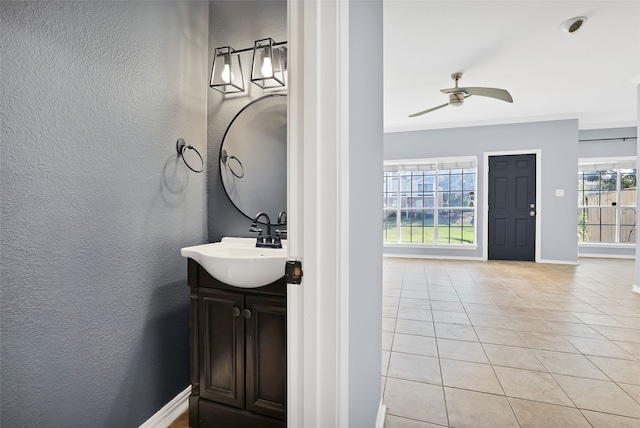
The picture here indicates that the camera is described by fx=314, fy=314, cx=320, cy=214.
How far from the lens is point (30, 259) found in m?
1.07

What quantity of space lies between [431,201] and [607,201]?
11.4 ft

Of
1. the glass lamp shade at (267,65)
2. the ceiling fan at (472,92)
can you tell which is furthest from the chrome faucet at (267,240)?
the ceiling fan at (472,92)

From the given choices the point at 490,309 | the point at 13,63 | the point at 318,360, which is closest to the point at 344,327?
the point at 318,360

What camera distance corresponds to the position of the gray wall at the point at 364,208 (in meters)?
0.96

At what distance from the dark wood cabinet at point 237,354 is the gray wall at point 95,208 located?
0.79 ft

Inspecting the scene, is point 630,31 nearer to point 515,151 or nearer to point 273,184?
point 515,151

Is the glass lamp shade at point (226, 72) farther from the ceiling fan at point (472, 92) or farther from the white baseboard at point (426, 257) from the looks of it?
the white baseboard at point (426, 257)

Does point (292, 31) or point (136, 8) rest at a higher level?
point (136, 8)

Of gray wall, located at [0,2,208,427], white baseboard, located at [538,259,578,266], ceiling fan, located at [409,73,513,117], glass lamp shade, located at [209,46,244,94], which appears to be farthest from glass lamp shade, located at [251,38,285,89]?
white baseboard, located at [538,259,578,266]

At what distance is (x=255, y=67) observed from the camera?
5.96 ft

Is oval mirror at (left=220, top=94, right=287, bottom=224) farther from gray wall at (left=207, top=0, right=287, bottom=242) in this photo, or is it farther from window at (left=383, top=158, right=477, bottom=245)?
window at (left=383, top=158, right=477, bottom=245)

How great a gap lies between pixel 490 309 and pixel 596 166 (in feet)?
17.2

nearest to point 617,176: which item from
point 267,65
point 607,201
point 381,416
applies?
point 607,201

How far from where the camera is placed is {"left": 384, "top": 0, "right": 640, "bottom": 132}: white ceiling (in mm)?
2594
